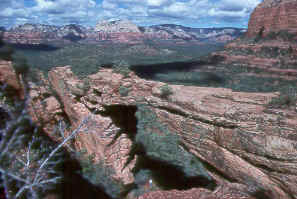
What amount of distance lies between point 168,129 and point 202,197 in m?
2.84

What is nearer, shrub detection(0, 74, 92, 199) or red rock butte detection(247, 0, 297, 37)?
shrub detection(0, 74, 92, 199)

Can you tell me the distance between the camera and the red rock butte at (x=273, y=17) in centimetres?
3588

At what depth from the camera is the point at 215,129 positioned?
6574 mm

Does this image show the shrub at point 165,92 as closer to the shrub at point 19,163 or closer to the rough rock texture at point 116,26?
the shrub at point 19,163

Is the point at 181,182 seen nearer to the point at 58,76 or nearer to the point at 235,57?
the point at 58,76

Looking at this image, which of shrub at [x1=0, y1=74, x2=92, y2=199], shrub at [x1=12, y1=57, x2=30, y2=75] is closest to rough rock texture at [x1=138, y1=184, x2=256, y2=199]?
shrub at [x1=0, y1=74, x2=92, y2=199]

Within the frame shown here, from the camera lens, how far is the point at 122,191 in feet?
24.3

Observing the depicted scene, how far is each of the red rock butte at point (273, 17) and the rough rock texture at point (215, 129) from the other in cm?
3668

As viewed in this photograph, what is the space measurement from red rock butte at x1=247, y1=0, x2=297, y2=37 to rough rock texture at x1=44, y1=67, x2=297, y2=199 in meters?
36.7

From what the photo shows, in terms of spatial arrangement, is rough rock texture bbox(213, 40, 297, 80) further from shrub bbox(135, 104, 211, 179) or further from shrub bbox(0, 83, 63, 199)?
shrub bbox(0, 83, 63, 199)

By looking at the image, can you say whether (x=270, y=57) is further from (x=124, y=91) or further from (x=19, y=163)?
(x=19, y=163)

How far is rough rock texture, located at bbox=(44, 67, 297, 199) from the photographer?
5461mm

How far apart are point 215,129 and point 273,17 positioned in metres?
44.7

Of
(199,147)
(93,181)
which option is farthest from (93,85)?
(199,147)
